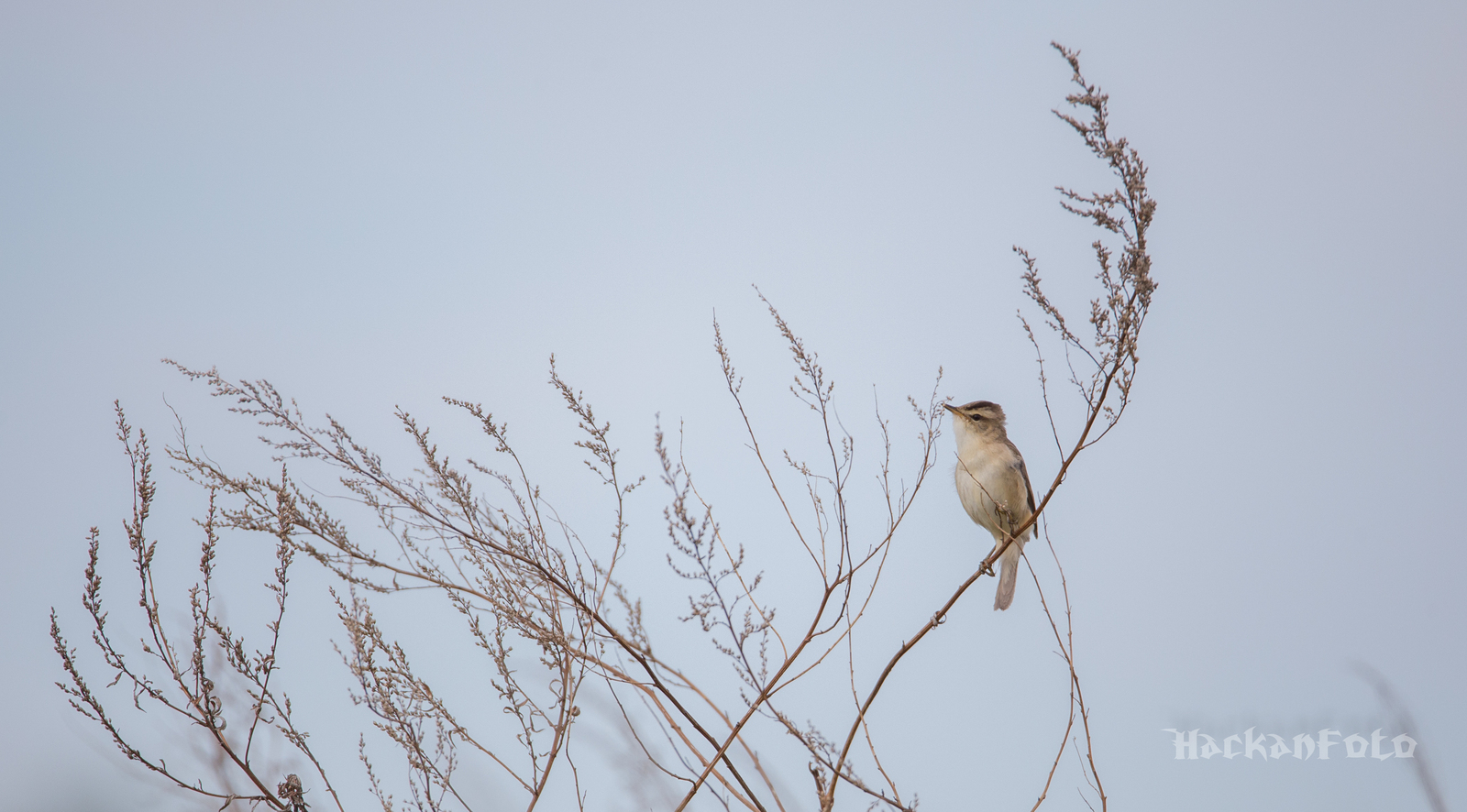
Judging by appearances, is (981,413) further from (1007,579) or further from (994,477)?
(1007,579)

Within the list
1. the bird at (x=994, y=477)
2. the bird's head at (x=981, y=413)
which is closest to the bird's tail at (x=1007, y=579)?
the bird at (x=994, y=477)

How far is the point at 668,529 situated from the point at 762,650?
582mm

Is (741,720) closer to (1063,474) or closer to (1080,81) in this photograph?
(1063,474)

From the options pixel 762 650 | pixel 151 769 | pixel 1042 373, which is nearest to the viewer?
pixel 151 769

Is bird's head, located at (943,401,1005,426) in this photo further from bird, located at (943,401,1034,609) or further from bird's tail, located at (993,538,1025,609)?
bird's tail, located at (993,538,1025,609)

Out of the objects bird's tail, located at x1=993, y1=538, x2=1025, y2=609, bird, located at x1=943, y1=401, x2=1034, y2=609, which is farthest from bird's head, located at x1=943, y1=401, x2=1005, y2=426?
bird's tail, located at x1=993, y1=538, x2=1025, y2=609

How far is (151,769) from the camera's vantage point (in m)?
2.20

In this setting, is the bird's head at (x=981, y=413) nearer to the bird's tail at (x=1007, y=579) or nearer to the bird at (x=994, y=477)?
the bird at (x=994, y=477)

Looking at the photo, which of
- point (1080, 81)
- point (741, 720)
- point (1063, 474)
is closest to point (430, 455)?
point (741, 720)

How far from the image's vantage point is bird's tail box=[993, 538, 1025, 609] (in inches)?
206

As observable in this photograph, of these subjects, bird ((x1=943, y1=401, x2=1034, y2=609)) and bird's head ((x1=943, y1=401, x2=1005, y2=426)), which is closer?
bird ((x1=943, y1=401, x2=1034, y2=609))

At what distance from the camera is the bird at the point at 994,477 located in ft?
17.5

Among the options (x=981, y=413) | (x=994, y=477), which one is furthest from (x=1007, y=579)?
(x=981, y=413)

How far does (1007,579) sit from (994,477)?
60 centimetres
